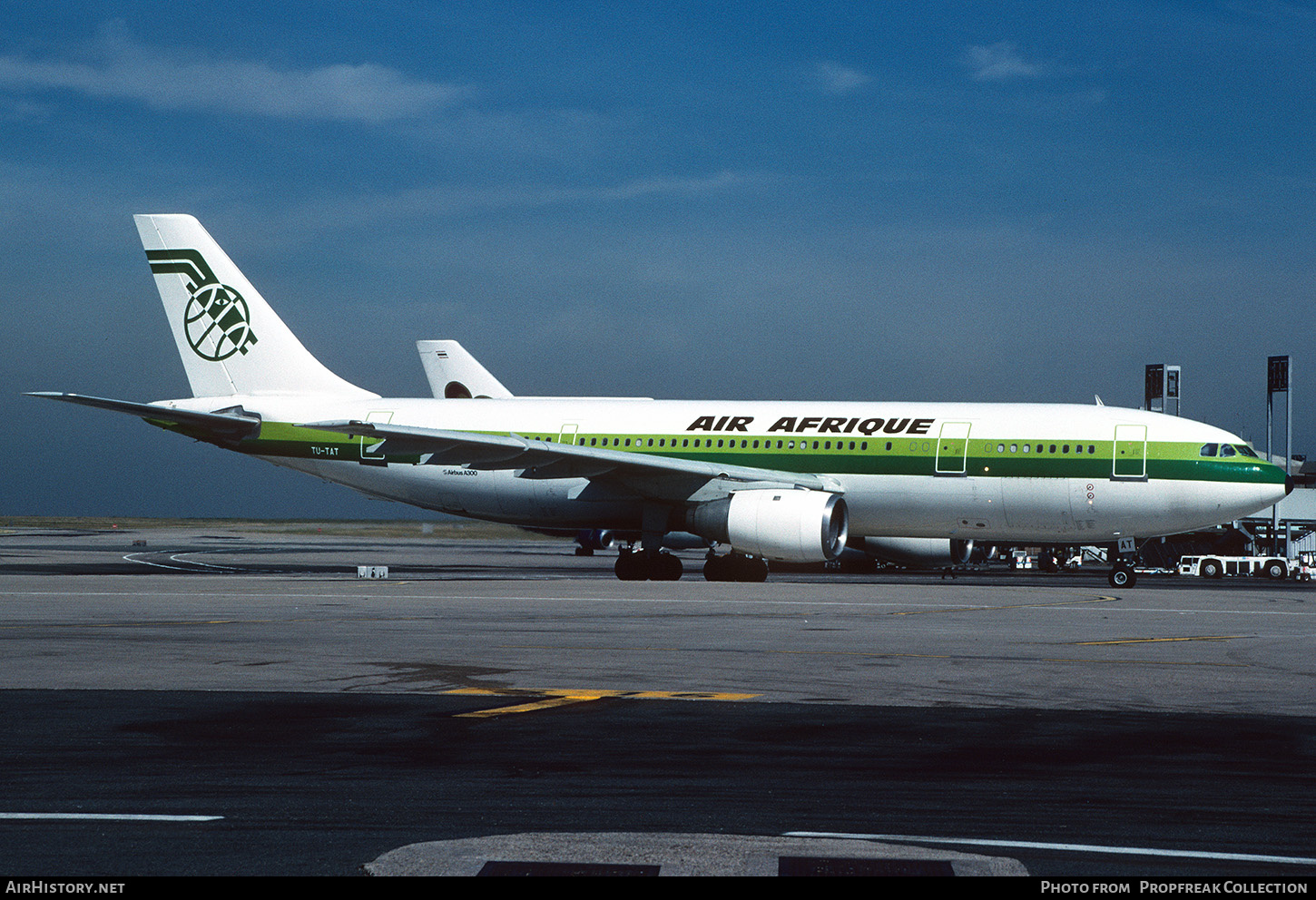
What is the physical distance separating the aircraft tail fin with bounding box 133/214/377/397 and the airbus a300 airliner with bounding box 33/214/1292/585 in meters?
0.05

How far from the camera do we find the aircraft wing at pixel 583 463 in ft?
95.0

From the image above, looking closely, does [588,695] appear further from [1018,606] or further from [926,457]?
[926,457]

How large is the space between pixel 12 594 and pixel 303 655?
11381mm

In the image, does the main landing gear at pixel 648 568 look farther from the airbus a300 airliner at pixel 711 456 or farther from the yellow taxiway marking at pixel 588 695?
the yellow taxiway marking at pixel 588 695

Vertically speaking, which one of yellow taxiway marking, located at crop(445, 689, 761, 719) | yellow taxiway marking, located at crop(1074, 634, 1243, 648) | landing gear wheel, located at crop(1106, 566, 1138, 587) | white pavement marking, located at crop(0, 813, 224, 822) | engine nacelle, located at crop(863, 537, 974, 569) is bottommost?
white pavement marking, located at crop(0, 813, 224, 822)

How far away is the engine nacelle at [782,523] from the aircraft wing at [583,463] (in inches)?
38.7

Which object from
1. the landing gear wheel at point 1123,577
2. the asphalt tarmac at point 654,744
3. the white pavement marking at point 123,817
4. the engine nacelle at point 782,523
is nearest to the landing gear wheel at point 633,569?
the engine nacelle at point 782,523

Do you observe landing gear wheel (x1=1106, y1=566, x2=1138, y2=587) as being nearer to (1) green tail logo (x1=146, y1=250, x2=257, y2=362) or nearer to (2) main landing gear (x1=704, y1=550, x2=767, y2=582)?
(2) main landing gear (x1=704, y1=550, x2=767, y2=582)

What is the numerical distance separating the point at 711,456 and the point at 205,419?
12532 mm

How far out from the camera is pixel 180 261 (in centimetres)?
3525

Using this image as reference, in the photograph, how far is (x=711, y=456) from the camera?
31312 mm

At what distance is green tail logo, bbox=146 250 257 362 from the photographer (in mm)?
35312

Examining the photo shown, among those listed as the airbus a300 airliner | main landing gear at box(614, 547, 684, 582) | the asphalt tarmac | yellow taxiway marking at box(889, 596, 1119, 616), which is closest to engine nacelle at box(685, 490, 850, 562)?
the airbus a300 airliner
